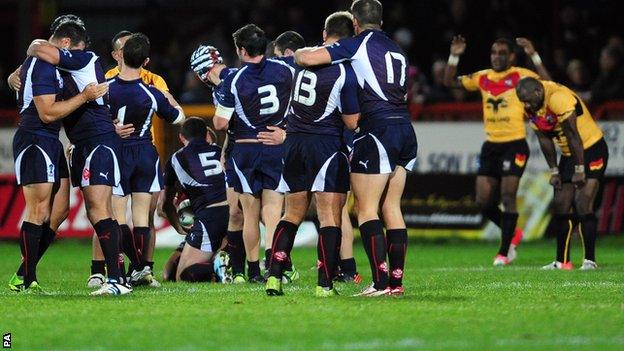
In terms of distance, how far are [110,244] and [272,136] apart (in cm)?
225

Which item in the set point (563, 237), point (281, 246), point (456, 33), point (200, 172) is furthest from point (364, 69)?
point (456, 33)

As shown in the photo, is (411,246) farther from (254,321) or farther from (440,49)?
(254,321)

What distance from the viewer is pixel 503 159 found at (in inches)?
648

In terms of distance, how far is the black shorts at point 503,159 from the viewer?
16.3 m

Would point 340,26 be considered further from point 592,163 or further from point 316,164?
point 592,163

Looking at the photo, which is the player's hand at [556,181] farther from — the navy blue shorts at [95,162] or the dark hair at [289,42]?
the navy blue shorts at [95,162]

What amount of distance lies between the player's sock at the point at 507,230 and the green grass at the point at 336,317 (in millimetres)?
2434

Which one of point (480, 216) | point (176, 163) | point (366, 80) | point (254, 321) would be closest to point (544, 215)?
point (480, 216)

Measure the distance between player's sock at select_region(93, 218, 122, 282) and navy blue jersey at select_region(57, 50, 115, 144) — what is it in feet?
2.42

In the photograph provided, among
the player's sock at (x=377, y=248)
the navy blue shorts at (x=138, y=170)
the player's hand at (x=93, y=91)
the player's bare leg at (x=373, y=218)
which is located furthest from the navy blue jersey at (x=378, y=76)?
the navy blue shorts at (x=138, y=170)

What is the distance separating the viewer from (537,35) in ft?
76.2

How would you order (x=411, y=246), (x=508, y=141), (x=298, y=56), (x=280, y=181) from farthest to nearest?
(x=411, y=246)
(x=508, y=141)
(x=280, y=181)
(x=298, y=56)

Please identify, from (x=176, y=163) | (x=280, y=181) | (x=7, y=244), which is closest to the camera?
(x=280, y=181)

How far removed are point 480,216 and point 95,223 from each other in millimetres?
9340
